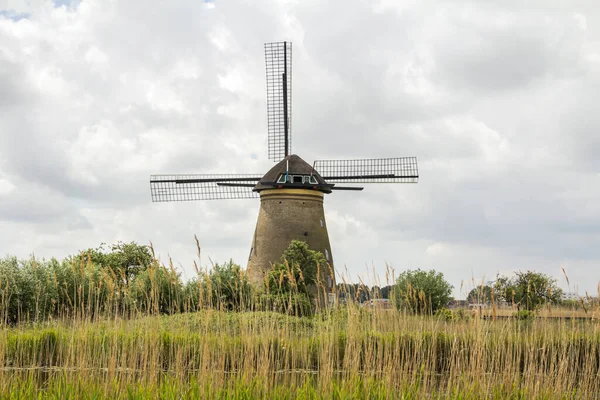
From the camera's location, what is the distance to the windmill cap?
20969 mm

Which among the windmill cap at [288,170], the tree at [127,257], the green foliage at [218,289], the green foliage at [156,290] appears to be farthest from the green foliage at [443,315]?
the tree at [127,257]

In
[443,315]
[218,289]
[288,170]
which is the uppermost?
[288,170]

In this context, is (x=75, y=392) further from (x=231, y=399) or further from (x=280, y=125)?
(x=280, y=125)

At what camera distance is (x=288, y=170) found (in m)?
21.0

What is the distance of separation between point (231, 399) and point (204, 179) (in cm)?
1792

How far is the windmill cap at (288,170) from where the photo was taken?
2097cm

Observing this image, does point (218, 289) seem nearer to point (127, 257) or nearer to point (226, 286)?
point (226, 286)

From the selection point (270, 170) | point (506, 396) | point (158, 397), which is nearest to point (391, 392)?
point (506, 396)

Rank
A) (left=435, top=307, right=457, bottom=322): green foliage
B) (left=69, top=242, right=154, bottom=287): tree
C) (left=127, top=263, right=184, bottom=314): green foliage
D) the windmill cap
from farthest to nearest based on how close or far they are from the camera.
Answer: (left=69, top=242, right=154, bottom=287): tree < the windmill cap < (left=435, top=307, right=457, bottom=322): green foliage < (left=127, top=263, right=184, bottom=314): green foliage

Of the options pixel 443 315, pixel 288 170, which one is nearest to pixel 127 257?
pixel 288 170

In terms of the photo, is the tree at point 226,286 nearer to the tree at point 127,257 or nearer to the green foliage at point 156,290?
the green foliage at point 156,290

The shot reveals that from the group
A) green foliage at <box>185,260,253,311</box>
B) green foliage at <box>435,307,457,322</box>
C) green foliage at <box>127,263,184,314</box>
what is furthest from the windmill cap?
green foliage at <box>435,307,457,322</box>

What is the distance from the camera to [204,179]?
23.1 metres

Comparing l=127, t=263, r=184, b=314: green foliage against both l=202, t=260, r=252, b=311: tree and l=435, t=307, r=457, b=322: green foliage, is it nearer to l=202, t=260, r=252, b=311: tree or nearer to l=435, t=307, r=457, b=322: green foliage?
l=202, t=260, r=252, b=311: tree
